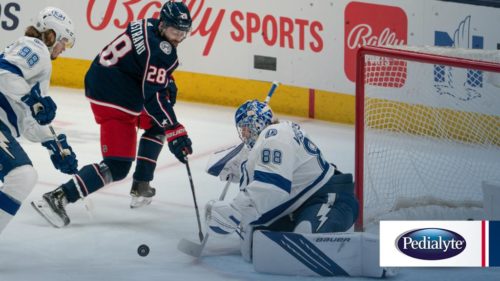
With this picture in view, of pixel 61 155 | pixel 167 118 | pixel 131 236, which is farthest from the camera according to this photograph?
pixel 167 118

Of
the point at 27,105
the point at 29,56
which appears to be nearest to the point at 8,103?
the point at 27,105

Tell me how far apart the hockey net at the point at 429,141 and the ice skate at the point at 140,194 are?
1.16 m

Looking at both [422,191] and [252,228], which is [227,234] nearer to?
[252,228]

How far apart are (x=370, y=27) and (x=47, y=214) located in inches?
117

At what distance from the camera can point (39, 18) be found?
529 cm

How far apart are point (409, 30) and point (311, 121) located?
95 centimetres

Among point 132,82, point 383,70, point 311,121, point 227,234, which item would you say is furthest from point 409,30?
point 227,234

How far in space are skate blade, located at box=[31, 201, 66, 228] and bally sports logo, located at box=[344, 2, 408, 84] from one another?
2781mm

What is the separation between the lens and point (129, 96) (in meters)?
5.81

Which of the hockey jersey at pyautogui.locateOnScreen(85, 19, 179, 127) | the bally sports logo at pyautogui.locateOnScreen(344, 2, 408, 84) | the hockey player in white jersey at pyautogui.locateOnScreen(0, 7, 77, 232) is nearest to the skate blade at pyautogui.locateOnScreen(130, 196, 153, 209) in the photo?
the hockey jersey at pyautogui.locateOnScreen(85, 19, 179, 127)

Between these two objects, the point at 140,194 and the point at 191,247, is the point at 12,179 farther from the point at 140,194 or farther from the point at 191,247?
the point at 140,194

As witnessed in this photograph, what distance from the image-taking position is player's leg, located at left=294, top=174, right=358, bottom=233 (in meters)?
5.01

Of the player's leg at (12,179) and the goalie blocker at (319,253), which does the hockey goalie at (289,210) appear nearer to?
the goalie blocker at (319,253)

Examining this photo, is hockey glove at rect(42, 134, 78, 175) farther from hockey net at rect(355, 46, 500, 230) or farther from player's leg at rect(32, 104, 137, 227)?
hockey net at rect(355, 46, 500, 230)
